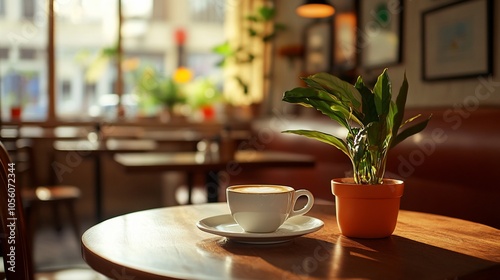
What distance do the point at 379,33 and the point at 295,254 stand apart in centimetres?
376

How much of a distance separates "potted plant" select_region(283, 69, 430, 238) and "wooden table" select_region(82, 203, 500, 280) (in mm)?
45

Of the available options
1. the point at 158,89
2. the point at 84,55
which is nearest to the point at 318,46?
the point at 158,89

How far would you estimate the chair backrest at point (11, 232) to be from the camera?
132 centimetres

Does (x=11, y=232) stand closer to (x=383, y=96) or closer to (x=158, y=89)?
(x=383, y=96)

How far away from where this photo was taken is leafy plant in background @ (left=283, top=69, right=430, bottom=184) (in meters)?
1.26

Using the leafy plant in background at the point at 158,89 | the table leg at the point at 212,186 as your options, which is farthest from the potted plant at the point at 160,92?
the table leg at the point at 212,186

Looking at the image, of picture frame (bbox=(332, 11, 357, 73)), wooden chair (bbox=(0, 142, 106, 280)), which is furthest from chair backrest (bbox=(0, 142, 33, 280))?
picture frame (bbox=(332, 11, 357, 73))

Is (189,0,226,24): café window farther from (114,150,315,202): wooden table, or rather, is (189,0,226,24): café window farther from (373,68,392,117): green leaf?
(373,68,392,117): green leaf

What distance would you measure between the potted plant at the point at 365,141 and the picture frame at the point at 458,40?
2.46 meters

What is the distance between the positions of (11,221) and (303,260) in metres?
0.72

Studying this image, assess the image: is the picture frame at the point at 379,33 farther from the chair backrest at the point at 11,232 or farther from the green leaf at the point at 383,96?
the chair backrest at the point at 11,232

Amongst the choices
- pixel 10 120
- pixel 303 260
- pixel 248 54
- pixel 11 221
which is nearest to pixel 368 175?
pixel 303 260

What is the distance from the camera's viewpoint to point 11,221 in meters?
1.36

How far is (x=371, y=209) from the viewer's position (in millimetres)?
1250
